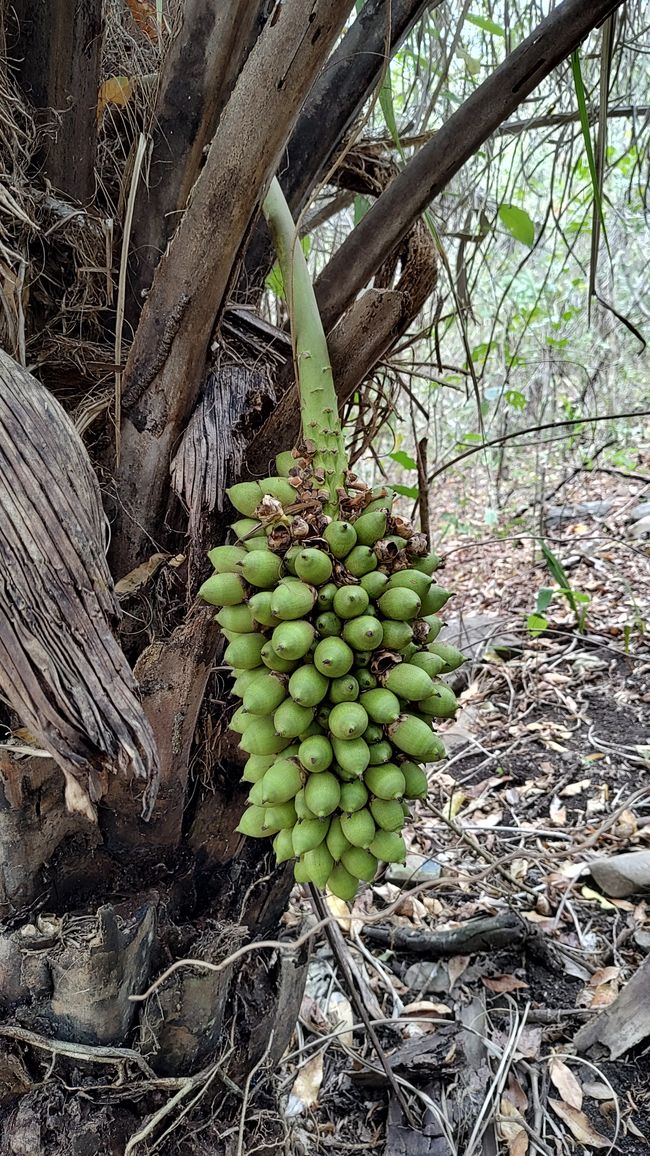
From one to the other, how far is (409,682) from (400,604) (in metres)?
0.10

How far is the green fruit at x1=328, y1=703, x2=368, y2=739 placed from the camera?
3.12 ft

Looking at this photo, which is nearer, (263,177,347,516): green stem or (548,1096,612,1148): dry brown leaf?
(263,177,347,516): green stem

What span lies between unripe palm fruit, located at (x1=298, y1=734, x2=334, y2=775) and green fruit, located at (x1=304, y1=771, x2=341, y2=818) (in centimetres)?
1

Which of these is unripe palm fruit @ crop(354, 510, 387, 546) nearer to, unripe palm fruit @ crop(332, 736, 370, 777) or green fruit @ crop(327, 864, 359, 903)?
unripe palm fruit @ crop(332, 736, 370, 777)

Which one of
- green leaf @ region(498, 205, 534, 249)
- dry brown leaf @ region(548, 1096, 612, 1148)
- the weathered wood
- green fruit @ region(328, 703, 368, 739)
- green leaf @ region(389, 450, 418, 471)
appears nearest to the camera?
green fruit @ region(328, 703, 368, 739)

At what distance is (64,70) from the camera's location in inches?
48.6

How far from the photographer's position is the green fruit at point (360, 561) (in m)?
1.02

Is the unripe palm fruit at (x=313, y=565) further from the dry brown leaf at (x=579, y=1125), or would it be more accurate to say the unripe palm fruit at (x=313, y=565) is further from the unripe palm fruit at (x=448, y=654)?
the dry brown leaf at (x=579, y=1125)

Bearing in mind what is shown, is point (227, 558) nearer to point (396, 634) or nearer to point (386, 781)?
point (396, 634)

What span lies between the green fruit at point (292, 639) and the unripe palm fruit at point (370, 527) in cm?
15

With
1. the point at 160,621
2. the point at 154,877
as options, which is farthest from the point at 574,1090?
the point at 160,621

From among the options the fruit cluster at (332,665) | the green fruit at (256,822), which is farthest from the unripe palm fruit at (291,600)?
the green fruit at (256,822)

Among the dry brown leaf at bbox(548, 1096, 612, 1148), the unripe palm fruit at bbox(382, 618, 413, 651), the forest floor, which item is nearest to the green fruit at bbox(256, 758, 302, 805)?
the unripe palm fruit at bbox(382, 618, 413, 651)

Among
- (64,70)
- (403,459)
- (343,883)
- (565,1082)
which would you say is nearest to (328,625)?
(343,883)
